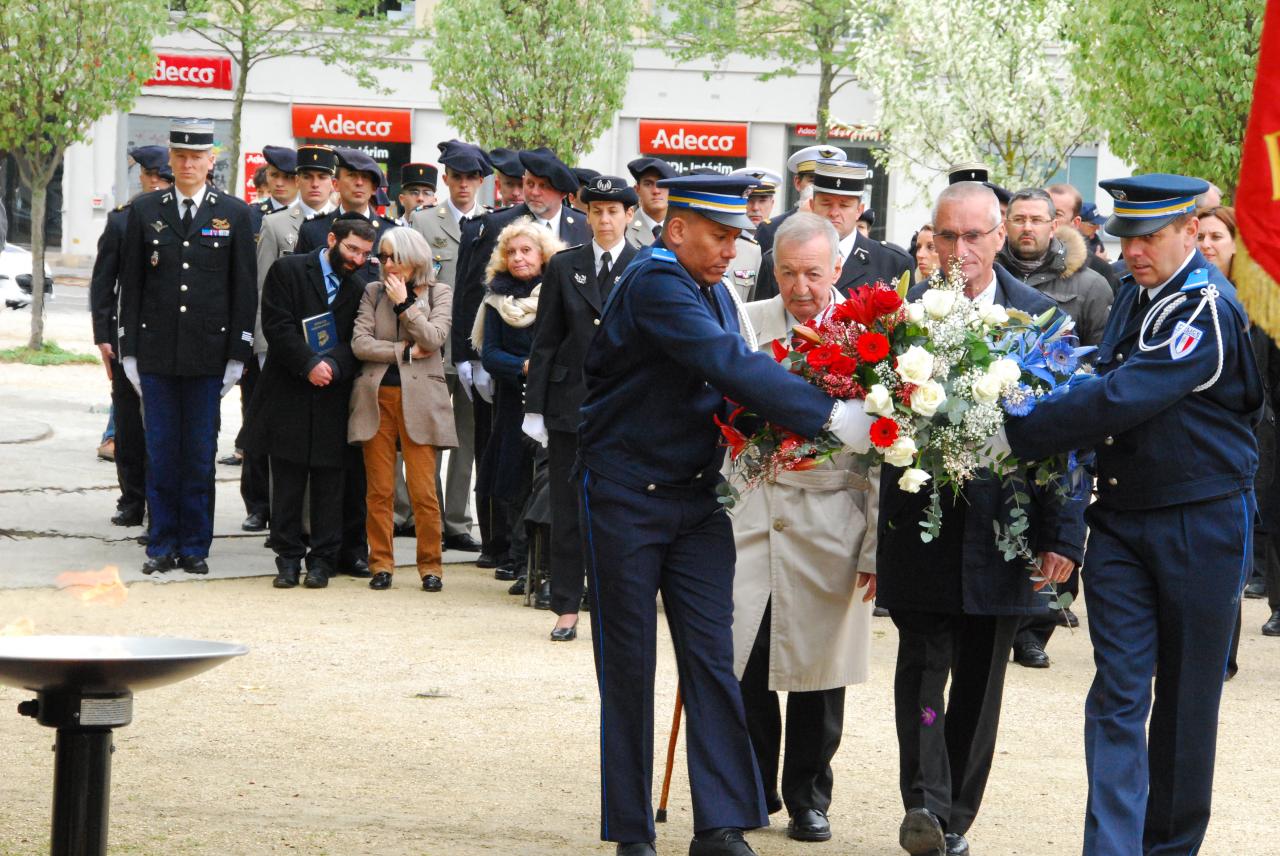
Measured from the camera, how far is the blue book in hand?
10.0m

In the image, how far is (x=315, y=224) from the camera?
437 inches

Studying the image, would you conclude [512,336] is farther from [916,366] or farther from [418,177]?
[916,366]

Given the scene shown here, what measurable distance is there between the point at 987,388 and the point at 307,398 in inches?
227

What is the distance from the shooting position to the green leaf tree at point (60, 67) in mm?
20969

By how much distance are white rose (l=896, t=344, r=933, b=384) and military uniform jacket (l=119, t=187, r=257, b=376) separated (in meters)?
5.92

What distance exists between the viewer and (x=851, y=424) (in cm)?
521

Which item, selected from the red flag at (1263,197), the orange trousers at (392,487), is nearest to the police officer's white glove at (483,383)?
the orange trousers at (392,487)

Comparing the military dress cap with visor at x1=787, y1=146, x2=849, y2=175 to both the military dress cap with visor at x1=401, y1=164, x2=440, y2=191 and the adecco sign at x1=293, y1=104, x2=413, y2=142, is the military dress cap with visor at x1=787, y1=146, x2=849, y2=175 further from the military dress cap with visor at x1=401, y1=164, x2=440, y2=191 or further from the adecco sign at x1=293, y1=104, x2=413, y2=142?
the adecco sign at x1=293, y1=104, x2=413, y2=142

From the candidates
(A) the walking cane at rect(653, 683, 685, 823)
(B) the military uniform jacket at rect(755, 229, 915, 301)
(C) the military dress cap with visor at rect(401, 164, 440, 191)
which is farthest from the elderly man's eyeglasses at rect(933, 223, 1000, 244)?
(C) the military dress cap with visor at rect(401, 164, 440, 191)

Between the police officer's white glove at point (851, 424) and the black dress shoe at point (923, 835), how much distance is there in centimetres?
112

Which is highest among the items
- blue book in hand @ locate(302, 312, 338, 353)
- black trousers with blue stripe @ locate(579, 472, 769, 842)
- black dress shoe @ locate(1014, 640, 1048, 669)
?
blue book in hand @ locate(302, 312, 338, 353)

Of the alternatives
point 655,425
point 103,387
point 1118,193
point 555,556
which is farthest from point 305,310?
point 103,387

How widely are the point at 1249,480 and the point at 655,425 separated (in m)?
1.73

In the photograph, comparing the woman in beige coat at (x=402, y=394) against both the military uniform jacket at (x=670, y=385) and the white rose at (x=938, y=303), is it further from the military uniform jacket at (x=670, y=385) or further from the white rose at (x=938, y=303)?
the white rose at (x=938, y=303)
